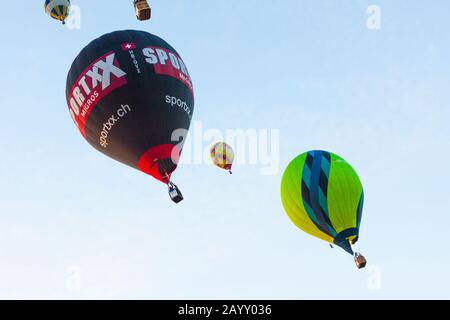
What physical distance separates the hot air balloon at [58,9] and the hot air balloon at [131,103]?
21.2 ft

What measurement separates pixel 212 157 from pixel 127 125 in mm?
10397

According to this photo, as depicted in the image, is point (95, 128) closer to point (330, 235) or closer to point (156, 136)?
point (156, 136)

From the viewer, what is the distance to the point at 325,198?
19469mm

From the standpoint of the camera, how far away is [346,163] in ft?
68.4

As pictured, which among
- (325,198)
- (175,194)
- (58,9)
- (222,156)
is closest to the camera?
(175,194)

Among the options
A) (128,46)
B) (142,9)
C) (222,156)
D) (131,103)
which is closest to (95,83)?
(131,103)

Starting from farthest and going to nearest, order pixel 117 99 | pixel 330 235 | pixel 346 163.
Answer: pixel 346 163
pixel 330 235
pixel 117 99

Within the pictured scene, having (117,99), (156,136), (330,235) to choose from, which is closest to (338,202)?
(330,235)

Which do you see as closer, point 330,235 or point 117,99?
point 117,99

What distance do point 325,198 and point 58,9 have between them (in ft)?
39.0

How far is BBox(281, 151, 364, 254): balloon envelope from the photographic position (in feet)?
63.0

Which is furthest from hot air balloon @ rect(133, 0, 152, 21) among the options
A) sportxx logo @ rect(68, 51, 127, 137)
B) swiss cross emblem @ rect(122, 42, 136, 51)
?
sportxx logo @ rect(68, 51, 127, 137)

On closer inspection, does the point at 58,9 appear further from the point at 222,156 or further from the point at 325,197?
the point at 325,197

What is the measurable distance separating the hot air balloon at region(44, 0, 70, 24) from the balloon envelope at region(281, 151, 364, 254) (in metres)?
10.0
